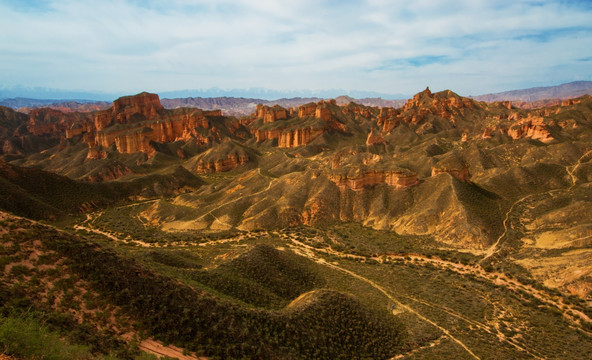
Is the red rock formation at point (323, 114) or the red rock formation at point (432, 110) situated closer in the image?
the red rock formation at point (432, 110)

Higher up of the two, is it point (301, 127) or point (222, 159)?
point (301, 127)

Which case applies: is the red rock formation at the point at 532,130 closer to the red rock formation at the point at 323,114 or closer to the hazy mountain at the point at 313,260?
the hazy mountain at the point at 313,260

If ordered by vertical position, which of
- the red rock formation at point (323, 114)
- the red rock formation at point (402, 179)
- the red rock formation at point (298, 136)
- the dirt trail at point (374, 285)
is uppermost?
the red rock formation at point (323, 114)

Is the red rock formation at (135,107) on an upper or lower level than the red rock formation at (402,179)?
upper

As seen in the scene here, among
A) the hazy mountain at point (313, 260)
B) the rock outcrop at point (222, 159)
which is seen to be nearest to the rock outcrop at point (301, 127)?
the rock outcrop at point (222, 159)

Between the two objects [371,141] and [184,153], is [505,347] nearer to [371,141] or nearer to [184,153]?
[371,141]

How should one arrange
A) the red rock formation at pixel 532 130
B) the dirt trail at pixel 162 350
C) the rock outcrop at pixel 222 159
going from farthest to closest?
the rock outcrop at pixel 222 159, the red rock formation at pixel 532 130, the dirt trail at pixel 162 350

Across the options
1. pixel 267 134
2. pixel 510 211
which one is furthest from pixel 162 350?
pixel 267 134

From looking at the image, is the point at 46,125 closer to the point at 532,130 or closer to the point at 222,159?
the point at 222,159

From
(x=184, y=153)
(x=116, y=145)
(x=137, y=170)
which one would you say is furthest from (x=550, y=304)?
(x=116, y=145)

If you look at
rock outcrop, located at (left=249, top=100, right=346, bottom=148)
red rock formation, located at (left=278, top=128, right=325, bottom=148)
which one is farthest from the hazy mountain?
rock outcrop, located at (left=249, top=100, right=346, bottom=148)

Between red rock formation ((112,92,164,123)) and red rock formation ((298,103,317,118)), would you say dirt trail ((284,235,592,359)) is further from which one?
red rock formation ((112,92,164,123))
